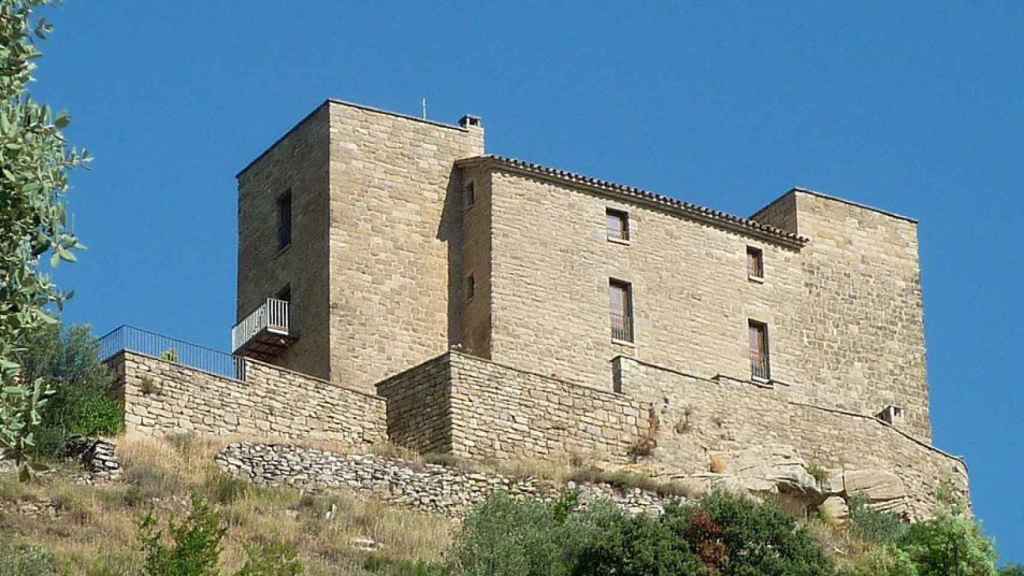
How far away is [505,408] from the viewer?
40750 millimetres

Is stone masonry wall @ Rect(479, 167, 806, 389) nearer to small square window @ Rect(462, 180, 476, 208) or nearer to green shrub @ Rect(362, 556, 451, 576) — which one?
small square window @ Rect(462, 180, 476, 208)

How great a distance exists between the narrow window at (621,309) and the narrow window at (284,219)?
6569mm

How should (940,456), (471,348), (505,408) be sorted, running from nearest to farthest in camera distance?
(505,408) < (471,348) < (940,456)

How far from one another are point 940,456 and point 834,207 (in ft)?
20.3

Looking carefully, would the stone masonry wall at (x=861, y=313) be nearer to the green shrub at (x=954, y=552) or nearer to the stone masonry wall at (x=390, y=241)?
the stone masonry wall at (x=390, y=241)

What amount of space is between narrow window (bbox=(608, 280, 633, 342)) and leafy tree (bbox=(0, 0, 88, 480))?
2816 cm

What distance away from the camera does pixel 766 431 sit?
44.6 metres

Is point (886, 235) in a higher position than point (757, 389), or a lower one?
higher

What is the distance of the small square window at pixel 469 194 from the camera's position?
4522 centimetres

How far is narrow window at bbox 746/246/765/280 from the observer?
4794 cm

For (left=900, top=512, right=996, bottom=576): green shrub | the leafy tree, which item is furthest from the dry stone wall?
the leafy tree

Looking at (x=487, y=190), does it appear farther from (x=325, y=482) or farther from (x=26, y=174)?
(x=26, y=174)

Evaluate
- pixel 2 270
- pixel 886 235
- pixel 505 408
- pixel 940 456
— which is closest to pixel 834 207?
pixel 886 235

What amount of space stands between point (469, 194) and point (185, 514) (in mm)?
12798
